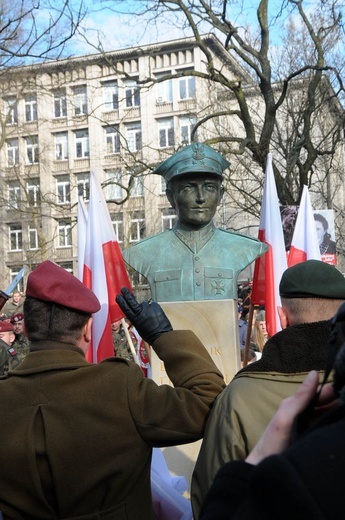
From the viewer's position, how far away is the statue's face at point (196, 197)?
4.33m

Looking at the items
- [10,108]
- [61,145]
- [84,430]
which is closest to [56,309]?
[84,430]

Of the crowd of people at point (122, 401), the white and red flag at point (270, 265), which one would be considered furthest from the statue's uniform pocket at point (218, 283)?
the crowd of people at point (122, 401)

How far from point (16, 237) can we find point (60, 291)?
130 feet

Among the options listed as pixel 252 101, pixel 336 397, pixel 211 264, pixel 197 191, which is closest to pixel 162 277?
pixel 211 264

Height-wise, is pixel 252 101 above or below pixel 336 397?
above

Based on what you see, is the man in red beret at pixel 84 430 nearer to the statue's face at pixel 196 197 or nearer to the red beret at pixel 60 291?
the red beret at pixel 60 291

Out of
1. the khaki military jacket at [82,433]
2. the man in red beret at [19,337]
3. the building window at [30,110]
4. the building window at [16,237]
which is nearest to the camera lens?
the khaki military jacket at [82,433]

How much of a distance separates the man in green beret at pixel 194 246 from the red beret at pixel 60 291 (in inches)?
89.4

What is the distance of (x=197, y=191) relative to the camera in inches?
171

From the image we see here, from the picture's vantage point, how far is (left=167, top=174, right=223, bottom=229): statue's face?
4332 mm

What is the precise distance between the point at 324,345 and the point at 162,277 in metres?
2.67

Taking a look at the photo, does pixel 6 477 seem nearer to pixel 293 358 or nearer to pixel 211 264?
pixel 293 358

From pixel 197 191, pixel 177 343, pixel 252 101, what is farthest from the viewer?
pixel 252 101

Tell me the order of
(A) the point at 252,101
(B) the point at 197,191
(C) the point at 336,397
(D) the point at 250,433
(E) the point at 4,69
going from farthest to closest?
(A) the point at 252,101, (E) the point at 4,69, (B) the point at 197,191, (D) the point at 250,433, (C) the point at 336,397
